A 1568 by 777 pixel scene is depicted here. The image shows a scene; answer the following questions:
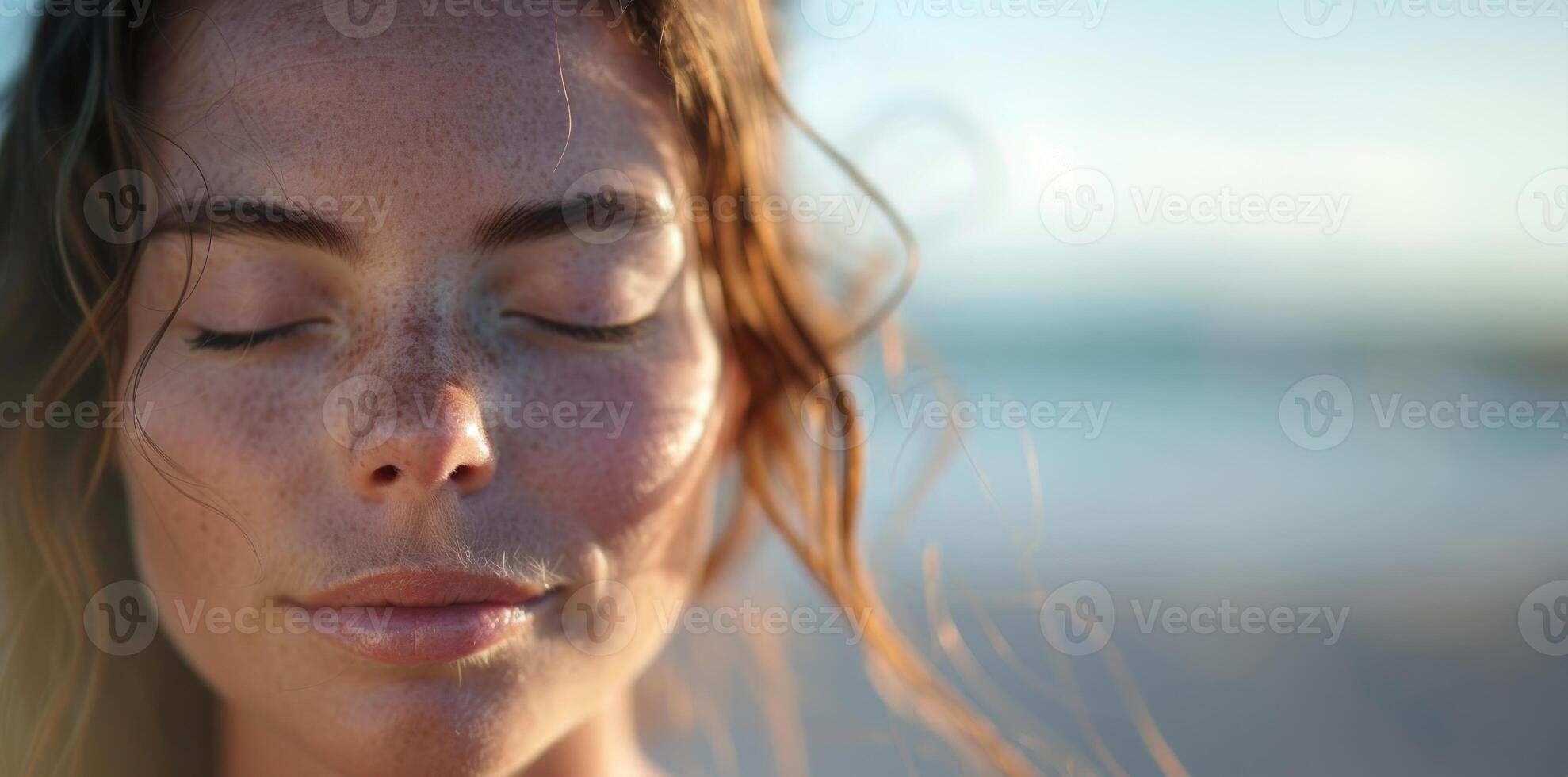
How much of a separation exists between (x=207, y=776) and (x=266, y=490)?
2.11 ft

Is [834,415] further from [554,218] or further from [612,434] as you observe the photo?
[554,218]

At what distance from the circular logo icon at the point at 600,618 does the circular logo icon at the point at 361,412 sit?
0.30 metres

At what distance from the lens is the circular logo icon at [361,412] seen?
125cm

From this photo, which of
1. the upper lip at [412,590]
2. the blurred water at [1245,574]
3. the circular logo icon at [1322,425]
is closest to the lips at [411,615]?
the upper lip at [412,590]

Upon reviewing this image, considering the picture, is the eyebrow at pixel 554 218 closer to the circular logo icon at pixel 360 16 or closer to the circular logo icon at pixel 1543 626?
the circular logo icon at pixel 360 16

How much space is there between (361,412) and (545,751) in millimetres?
591

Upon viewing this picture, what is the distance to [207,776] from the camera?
1679mm

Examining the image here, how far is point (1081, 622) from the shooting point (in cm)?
439

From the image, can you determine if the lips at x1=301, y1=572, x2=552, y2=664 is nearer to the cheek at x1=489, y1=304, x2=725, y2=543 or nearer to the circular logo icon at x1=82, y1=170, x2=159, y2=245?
the cheek at x1=489, y1=304, x2=725, y2=543

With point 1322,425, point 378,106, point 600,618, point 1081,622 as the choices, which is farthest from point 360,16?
point 1322,425

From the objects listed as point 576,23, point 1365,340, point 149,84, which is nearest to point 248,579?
point 149,84

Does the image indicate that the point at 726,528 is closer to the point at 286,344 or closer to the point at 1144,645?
the point at 286,344

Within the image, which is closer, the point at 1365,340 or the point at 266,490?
the point at 266,490

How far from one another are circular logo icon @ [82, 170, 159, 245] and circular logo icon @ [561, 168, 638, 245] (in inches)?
18.8
